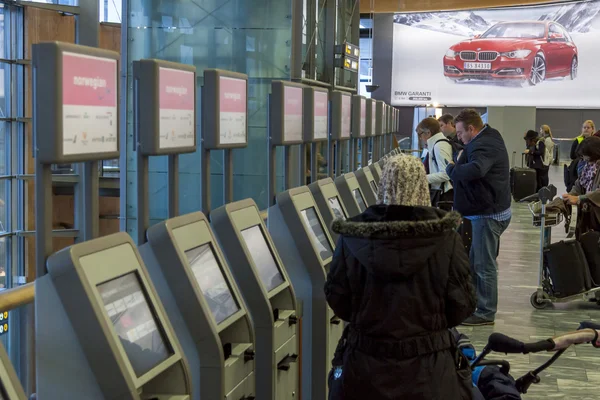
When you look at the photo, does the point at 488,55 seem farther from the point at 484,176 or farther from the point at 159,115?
the point at 159,115

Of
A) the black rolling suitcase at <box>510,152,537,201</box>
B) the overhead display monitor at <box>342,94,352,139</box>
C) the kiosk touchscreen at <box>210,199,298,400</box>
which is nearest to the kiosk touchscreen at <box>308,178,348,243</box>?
the kiosk touchscreen at <box>210,199,298,400</box>

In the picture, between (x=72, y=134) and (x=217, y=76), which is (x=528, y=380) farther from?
(x=72, y=134)

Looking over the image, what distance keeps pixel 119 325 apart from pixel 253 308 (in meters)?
1.03

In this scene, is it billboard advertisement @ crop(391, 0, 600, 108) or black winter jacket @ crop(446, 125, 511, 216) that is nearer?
black winter jacket @ crop(446, 125, 511, 216)

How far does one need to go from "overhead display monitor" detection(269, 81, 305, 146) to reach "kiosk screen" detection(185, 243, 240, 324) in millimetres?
1082

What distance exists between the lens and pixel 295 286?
379 cm

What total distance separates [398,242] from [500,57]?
75.3 ft

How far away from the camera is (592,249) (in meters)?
6.68

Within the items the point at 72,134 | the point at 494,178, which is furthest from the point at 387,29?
the point at 72,134

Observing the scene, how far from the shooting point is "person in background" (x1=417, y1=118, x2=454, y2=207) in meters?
7.72

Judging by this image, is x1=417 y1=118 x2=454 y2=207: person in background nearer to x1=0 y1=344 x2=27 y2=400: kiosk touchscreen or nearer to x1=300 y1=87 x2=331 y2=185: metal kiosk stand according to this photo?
x1=300 y1=87 x2=331 y2=185: metal kiosk stand

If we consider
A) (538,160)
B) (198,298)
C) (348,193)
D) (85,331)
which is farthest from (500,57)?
(85,331)

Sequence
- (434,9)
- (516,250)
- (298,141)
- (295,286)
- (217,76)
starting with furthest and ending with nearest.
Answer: (434,9) < (516,250) < (298,141) < (295,286) < (217,76)

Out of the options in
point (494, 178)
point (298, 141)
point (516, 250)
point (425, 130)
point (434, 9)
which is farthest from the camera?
point (434, 9)
